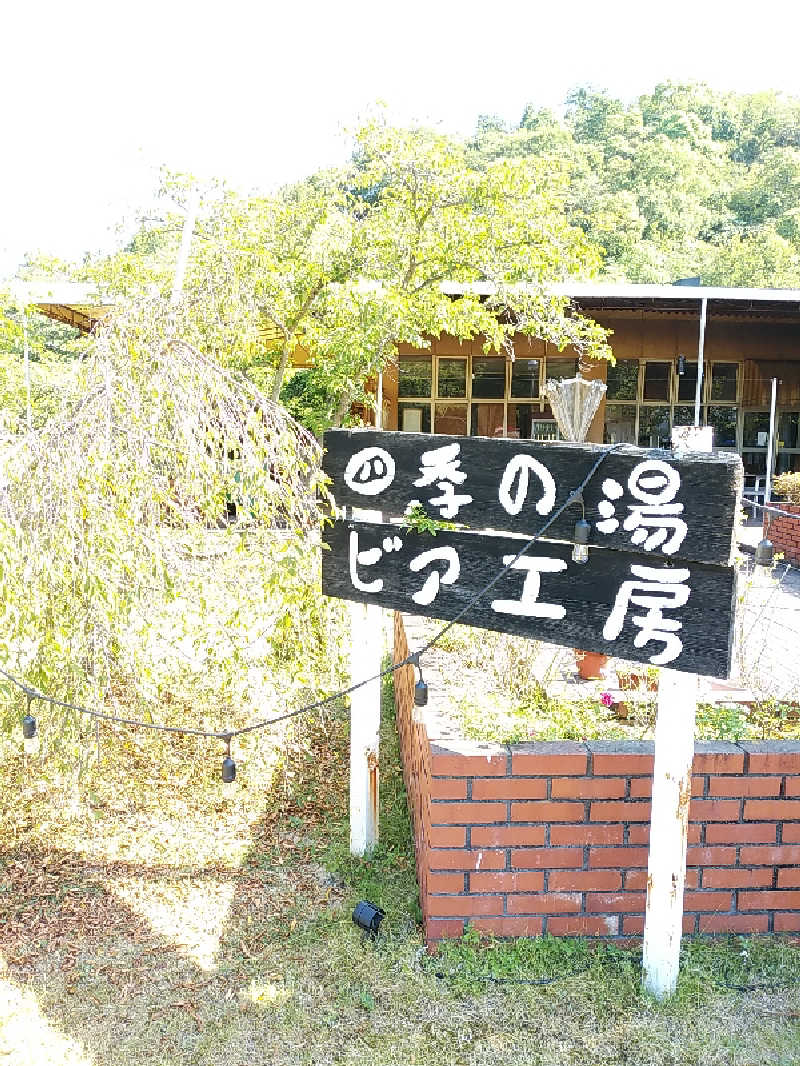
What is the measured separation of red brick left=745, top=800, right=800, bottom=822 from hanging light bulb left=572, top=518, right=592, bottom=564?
106cm

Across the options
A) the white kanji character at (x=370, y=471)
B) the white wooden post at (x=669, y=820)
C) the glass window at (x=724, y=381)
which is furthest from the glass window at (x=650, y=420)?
the white wooden post at (x=669, y=820)

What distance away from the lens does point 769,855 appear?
285 centimetres

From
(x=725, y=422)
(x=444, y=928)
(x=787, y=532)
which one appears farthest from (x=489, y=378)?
(x=444, y=928)

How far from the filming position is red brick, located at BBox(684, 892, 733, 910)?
2.87 m

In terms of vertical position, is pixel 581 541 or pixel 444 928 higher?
pixel 581 541

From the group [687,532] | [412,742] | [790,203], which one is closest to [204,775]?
[412,742]

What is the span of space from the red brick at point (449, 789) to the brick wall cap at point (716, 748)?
802 mm

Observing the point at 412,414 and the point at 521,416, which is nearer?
the point at 412,414

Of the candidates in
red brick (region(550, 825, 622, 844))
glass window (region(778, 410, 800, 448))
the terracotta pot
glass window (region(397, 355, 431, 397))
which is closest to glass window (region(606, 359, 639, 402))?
glass window (region(778, 410, 800, 448))

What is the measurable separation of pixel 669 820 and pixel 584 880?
463mm

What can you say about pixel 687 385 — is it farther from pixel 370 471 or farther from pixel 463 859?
pixel 463 859

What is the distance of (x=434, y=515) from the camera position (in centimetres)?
300

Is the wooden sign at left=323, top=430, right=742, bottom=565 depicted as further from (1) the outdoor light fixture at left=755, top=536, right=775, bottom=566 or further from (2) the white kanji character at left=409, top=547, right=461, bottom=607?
(1) the outdoor light fixture at left=755, top=536, right=775, bottom=566

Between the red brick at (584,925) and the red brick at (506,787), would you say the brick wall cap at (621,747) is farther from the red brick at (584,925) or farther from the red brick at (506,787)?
the red brick at (584,925)
